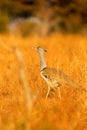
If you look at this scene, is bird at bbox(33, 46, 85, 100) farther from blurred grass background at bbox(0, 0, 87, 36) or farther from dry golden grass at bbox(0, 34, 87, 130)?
blurred grass background at bbox(0, 0, 87, 36)

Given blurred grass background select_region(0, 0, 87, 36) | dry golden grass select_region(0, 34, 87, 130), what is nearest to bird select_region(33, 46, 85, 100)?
dry golden grass select_region(0, 34, 87, 130)

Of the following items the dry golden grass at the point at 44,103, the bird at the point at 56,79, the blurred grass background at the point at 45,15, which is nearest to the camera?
the dry golden grass at the point at 44,103

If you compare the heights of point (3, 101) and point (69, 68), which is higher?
point (69, 68)

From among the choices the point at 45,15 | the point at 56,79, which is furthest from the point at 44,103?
the point at 45,15

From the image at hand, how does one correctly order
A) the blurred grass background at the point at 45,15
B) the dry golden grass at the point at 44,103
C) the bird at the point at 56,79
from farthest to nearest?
the blurred grass background at the point at 45,15
the bird at the point at 56,79
the dry golden grass at the point at 44,103

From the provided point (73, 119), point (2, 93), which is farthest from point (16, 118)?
point (2, 93)

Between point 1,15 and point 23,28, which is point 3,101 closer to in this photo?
point 23,28

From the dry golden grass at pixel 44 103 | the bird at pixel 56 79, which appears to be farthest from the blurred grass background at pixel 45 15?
the bird at pixel 56 79

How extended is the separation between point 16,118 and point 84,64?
2.14 meters

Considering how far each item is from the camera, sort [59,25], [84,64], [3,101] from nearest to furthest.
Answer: [3,101] → [84,64] → [59,25]

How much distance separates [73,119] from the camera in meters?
5.20

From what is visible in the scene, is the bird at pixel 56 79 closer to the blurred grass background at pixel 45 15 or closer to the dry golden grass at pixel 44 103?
the dry golden grass at pixel 44 103

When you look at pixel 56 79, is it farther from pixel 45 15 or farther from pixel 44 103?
pixel 45 15

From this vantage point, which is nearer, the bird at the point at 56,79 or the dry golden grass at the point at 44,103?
the dry golden grass at the point at 44,103
